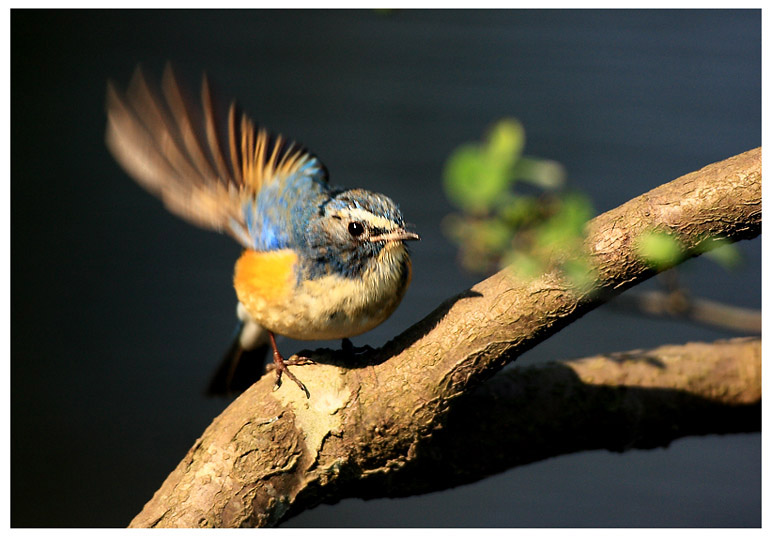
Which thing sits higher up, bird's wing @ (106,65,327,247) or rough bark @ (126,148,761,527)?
bird's wing @ (106,65,327,247)

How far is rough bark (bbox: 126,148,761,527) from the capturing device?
65.0 inches

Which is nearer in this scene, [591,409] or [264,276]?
[264,276]

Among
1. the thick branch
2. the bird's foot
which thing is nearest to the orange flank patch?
the bird's foot

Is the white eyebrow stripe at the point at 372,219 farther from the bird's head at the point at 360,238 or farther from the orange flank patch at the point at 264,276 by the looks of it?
the orange flank patch at the point at 264,276

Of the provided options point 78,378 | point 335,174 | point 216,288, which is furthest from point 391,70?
point 78,378

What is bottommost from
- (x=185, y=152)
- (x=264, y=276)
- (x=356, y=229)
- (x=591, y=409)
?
(x=591, y=409)

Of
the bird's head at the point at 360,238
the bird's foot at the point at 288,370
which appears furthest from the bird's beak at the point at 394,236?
the bird's foot at the point at 288,370

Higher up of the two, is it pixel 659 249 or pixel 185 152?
pixel 185 152

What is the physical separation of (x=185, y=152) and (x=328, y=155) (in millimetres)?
3132

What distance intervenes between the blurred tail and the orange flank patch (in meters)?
0.70

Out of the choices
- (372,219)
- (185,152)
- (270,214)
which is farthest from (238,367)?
(372,219)

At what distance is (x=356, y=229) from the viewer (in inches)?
82.9

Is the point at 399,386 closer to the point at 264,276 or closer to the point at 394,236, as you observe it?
the point at 394,236

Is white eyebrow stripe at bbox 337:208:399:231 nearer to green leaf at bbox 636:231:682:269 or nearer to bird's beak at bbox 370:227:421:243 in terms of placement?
bird's beak at bbox 370:227:421:243
